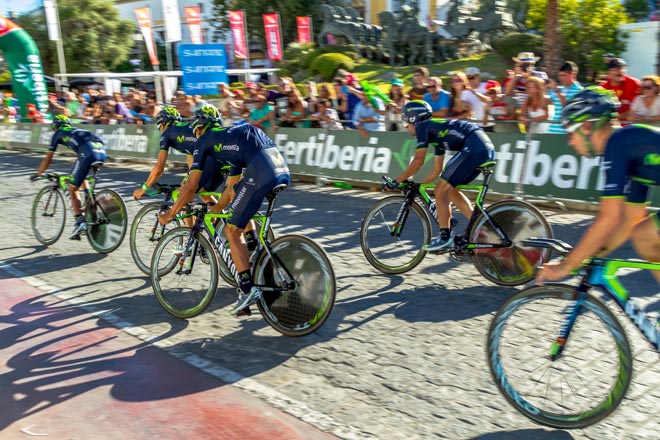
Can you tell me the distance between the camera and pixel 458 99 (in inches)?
401

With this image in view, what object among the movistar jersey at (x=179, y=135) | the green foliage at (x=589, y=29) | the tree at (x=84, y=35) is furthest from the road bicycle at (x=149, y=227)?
the tree at (x=84, y=35)

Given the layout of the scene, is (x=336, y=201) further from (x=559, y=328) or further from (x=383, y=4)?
(x=383, y=4)

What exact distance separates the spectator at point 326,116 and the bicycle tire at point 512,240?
20.9 feet

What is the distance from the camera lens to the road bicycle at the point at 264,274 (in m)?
5.01

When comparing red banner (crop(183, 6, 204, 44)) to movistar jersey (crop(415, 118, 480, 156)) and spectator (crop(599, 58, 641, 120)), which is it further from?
movistar jersey (crop(415, 118, 480, 156))

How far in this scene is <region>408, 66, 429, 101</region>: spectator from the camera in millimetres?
10484

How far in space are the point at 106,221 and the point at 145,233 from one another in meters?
1.46

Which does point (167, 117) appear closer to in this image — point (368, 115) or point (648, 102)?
point (368, 115)

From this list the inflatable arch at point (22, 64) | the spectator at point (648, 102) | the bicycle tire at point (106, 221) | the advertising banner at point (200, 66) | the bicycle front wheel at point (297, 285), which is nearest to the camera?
the bicycle front wheel at point (297, 285)

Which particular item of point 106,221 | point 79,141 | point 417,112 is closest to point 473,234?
point 417,112

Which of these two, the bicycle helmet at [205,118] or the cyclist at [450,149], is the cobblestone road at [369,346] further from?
the bicycle helmet at [205,118]

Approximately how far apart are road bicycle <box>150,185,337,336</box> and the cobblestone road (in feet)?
0.61

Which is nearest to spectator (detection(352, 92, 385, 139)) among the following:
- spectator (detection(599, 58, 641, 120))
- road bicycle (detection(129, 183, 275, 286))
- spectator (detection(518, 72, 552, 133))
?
spectator (detection(518, 72, 552, 133))

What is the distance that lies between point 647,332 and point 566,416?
668 mm
